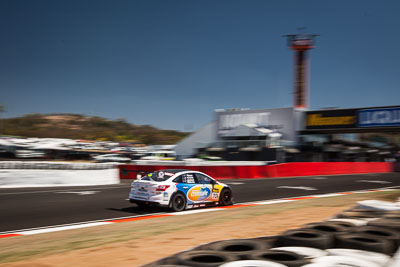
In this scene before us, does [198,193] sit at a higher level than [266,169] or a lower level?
lower

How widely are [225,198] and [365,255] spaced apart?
9.09m

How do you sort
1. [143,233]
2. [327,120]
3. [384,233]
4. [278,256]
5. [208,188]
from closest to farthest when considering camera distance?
[278,256] → [384,233] → [143,233] → [208,188] → [327,120]

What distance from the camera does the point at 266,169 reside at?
28.7 m

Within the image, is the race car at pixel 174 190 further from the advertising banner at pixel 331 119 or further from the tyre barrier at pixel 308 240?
the advertising banner at pixel 331 119

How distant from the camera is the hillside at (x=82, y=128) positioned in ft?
437

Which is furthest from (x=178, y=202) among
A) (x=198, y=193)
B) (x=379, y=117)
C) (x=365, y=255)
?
(x=379, y=117)

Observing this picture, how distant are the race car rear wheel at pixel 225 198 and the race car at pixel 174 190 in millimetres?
305

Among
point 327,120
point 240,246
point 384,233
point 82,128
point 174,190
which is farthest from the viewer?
point 82,128

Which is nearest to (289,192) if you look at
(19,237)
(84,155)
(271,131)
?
(19,237)

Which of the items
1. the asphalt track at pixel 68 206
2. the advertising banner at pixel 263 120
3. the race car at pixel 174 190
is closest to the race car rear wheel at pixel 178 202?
the race car at pixel 174 190

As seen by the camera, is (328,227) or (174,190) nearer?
(328,227)

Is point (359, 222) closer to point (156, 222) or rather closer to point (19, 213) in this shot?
point (156, 222)

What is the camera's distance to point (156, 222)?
9.23m

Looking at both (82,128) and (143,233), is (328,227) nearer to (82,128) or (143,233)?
(143,233)
